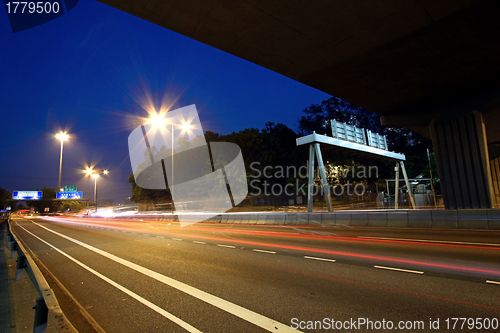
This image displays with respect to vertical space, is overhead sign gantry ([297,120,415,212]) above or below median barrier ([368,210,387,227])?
above

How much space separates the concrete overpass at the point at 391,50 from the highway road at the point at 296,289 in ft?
23.6

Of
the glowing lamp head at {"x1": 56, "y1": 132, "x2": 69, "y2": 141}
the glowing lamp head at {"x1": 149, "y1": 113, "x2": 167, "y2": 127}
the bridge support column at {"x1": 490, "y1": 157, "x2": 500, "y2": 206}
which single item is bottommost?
the bridge support column at {"x1": 490, "y1": 157, "x2": 500, "y2": 206}

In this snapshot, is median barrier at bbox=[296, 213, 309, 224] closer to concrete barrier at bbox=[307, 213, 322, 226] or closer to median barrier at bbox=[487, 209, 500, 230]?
concrete barrier at bbox=[307, 213, 322, 226]

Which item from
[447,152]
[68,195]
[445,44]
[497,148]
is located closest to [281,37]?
[445,44]

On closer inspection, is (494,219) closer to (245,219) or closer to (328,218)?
(328,218)

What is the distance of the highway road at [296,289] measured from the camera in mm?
3816

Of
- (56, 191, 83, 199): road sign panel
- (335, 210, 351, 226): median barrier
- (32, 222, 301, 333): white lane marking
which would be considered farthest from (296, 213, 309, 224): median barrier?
(56, 191, 83, 199): road sign panel

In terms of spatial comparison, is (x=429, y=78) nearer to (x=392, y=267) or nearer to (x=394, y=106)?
(x=394, y=106)

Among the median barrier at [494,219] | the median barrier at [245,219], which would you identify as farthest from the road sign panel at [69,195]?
the median barrier at [494,219]

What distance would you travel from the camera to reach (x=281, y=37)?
31.7 ft

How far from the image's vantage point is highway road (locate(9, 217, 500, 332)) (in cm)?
382

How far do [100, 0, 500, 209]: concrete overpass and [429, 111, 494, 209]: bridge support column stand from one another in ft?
0.17

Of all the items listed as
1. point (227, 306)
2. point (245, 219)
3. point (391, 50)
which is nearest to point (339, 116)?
point (245, 219)

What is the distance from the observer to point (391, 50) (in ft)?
36.8
